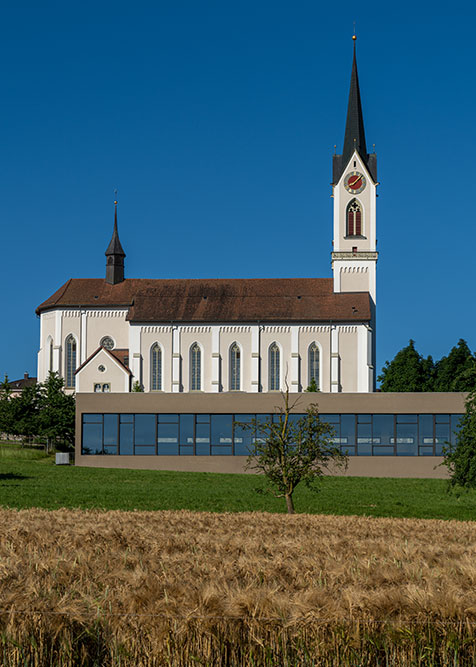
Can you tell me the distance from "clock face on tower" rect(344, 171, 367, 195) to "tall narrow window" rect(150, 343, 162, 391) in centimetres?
2570

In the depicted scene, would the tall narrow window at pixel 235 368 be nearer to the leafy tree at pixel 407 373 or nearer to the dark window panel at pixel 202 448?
the leafy tree at pixel 407 373

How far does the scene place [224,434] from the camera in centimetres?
5959

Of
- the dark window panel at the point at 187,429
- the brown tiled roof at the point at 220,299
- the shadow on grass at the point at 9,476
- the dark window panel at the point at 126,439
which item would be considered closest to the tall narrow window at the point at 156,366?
the brown tiled roof at the point at 220,299

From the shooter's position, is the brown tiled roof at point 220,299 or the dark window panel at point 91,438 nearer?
the dark window panel at point 91,438

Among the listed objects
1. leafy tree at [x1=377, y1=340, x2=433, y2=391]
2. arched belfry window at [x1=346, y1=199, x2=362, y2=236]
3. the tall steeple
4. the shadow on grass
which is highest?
arched belfry window at [x1=346, y1=199, x2=362, y2=236]

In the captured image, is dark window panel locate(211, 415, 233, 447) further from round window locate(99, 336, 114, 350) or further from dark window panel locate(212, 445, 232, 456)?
round window locate(99, 336, 114, 350)

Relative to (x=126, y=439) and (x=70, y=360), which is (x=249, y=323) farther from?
(x=126, y=439)

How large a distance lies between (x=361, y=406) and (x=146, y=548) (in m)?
46.7

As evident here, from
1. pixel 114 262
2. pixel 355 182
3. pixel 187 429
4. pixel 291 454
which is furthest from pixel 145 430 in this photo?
A: pixel 355 182

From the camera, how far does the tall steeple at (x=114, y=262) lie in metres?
98.9

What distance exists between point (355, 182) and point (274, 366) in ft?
69.5

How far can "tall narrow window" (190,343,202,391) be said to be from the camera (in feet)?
301

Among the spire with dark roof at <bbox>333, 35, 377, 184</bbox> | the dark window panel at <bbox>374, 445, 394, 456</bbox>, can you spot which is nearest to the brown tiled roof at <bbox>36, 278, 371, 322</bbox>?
the spire with dark roof at <bbox>333, 35, 377, 184</bbox>

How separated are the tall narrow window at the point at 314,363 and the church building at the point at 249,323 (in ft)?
0.32
